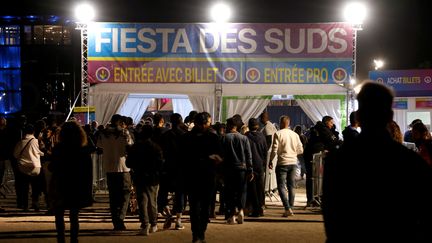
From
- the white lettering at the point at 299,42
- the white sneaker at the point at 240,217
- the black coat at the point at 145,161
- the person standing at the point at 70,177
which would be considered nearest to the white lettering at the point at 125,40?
the white lettering at the point at 299,42

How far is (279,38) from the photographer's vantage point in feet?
58.3

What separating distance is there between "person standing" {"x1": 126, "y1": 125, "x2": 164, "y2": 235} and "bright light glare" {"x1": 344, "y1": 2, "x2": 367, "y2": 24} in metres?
8.85

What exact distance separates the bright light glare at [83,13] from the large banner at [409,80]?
12589mm

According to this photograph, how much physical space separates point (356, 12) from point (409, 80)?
1000cm

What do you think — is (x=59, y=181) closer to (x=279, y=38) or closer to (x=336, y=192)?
(x=336, y=192)

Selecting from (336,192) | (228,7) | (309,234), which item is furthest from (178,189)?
(228,7)

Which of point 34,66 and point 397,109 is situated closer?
point 397,109

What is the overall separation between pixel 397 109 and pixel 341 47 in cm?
1050

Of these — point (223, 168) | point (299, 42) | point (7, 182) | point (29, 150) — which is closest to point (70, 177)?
point (223, 168)

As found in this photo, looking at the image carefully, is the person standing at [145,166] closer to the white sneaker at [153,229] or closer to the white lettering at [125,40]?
the white sneaker at [153,229]

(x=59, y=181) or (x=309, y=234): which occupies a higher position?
(x=59, y=181)

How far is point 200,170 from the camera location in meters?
9.12

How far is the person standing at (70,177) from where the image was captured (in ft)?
27.0

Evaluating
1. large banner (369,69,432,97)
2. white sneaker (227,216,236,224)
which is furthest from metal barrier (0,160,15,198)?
large banner (369,69,432,97)
